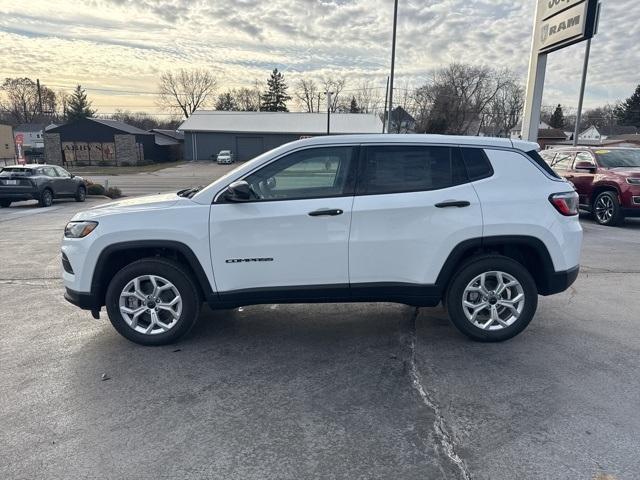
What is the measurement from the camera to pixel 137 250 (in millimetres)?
3992

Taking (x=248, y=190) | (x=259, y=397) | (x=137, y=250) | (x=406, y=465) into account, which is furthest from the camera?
(x=137, y=250)

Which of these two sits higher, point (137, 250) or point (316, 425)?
point (137, 250)

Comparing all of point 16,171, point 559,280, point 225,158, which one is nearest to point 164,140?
point 225,158

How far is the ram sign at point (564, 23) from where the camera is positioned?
9906 mm

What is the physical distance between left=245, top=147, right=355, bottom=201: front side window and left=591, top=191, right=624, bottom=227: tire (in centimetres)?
908

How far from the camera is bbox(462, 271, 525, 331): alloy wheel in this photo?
4.00m

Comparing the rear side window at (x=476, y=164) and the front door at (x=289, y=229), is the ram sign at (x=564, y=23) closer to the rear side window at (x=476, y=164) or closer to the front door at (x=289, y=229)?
the rear side window at (x=476, y=164)

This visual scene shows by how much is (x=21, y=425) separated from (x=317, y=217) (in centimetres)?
255

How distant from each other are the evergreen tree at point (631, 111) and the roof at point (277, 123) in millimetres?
56072

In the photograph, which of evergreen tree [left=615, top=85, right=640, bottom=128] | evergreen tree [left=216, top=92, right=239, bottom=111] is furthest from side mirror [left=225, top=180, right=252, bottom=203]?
evergreen tree [left=615, top=85, right=640, bottom=128]

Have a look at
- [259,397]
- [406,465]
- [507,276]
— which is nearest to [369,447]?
[406,465]

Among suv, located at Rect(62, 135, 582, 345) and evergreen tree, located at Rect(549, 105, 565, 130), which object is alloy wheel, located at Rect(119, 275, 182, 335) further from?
evergreen tree, located at Rect(549, 105, 565, 130)

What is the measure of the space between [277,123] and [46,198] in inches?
1756

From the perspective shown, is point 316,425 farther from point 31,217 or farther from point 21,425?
point 31,217
